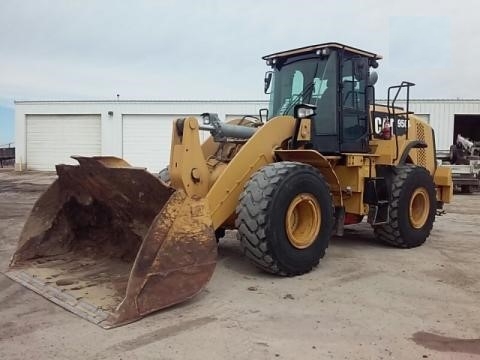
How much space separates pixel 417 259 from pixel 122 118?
21516 millimetres

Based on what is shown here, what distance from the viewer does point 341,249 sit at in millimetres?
7203

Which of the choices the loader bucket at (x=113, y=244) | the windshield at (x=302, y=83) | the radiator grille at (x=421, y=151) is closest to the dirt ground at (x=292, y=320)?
the loader bucket at (x=113, y=244)

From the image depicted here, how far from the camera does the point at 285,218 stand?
207 inches

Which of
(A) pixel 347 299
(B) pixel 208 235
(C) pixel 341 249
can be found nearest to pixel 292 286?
(A) pixel 347 299

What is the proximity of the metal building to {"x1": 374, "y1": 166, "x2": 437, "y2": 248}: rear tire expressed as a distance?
1686 cm

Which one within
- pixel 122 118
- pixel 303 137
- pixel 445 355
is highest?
pixel 122 118

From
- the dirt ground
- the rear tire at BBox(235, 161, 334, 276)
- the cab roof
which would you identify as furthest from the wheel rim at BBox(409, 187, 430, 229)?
the rear tire at BBox(235, 161, 334, 276)

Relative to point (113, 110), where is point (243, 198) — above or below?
below

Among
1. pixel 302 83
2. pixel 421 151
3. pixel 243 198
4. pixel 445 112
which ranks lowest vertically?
pixel 243 198

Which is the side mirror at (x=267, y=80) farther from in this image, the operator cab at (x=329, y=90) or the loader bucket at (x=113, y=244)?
the loader bucket at (x=113, y=244)

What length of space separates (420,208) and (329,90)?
8.30ft

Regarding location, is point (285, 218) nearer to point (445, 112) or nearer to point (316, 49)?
point (316, 49)

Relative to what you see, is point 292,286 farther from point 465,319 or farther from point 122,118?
point 122,118

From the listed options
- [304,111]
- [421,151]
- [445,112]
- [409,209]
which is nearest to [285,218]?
[304,111]
